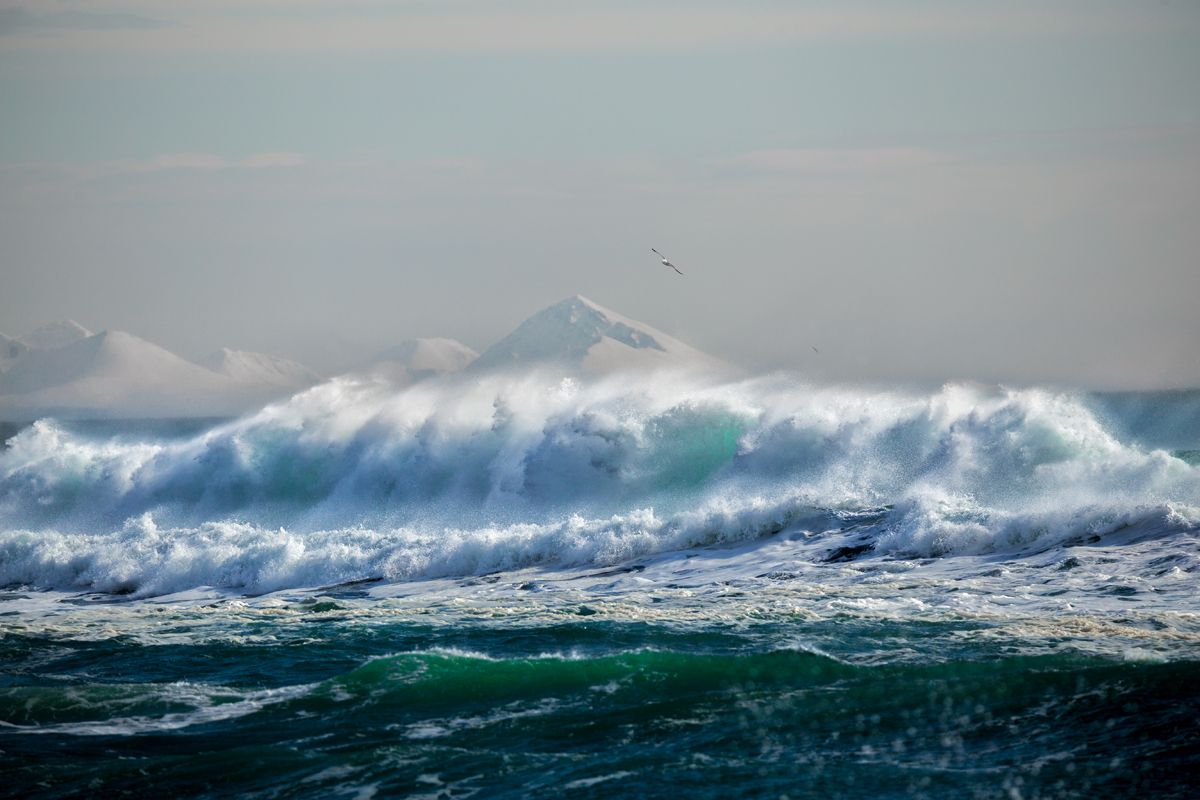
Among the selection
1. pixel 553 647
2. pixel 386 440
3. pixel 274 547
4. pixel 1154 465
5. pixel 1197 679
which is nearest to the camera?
pixel 1197 679

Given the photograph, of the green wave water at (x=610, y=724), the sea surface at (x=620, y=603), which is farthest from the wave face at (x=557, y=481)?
the green wave water at (x=610, y=724)

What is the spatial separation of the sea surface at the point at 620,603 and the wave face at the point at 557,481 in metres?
0.11

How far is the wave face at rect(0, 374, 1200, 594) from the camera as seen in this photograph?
26859 millimetres

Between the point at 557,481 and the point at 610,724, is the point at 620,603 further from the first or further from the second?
the point at 557,481

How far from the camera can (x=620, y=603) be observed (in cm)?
2114

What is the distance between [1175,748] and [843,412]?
2347 cm

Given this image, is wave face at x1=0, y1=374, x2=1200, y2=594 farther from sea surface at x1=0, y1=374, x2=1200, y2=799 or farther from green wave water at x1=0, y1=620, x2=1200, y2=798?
green wave water at x1=0, y1=620, x2=1200, y2=798

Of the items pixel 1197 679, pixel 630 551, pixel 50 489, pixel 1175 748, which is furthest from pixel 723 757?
pixel 50 489

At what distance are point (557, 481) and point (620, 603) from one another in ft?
50.8

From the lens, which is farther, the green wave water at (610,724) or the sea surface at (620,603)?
the sea surface at (620,603)

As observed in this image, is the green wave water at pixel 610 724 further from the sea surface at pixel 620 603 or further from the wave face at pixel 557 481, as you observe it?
the wave face at pixel 557 481

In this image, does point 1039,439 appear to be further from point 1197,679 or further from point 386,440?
point 386,440

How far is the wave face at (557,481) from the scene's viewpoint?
26.9m

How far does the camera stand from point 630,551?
1074 inches
